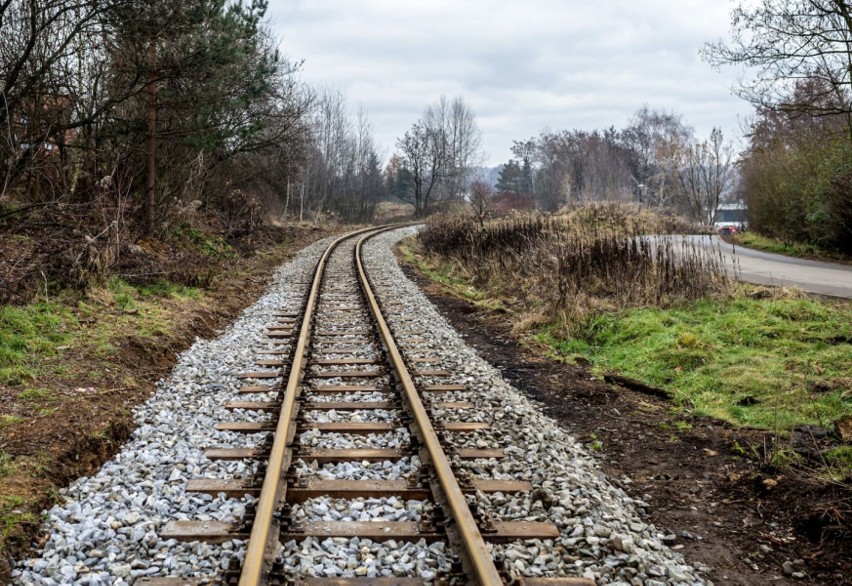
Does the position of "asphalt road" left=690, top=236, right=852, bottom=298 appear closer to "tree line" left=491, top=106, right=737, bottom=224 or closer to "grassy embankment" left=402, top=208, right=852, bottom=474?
"grassy embankment" left=402, top=208, right=852, bottom=474

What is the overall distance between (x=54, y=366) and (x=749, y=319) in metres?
8.86

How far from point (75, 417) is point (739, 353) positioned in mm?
7368

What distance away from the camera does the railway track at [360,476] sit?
332 cm

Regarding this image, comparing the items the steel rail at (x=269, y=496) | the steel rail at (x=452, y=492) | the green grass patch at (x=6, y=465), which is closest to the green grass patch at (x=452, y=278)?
the steel rail at (x=452, y=492)

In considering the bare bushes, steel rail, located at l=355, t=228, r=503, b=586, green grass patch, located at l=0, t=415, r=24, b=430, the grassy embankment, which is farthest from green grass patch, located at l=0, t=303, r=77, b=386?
the bare bushes

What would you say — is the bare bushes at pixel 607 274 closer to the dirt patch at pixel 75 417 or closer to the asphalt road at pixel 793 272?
the asphalt road at pixel 793 272

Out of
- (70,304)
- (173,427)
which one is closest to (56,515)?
(173,427)

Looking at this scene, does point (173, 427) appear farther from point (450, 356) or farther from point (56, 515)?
point (450, 356)

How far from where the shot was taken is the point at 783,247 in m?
21.1

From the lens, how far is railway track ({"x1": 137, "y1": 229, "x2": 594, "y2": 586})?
131 inches

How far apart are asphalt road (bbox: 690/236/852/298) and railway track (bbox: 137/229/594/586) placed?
6254 mm

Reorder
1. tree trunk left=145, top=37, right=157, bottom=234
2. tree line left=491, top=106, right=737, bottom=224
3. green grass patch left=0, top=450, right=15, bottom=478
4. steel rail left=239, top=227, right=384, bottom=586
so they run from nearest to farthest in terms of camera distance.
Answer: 1. steel rail left=239, top=227, right=384, bottom=586
2. green grass patch left=0, top=450, right=15, bottom=478
3. tree trunk left=145, top=37, right=157, bottom=234
4. tree line left=491, top=106, right=737, bottom=224

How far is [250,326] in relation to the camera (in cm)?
992

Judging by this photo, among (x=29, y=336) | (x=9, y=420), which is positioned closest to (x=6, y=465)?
(x=9, y=420)
